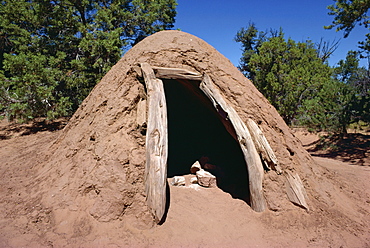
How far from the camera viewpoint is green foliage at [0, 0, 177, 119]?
7.95 metres

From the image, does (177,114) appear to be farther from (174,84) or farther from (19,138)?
(19,138)

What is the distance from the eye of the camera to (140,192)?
3.21m

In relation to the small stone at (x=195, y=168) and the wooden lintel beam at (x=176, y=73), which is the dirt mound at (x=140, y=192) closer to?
the wooden lintel beam at (x=176, y=73)

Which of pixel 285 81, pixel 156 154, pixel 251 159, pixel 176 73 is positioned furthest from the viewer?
pixel 285 81

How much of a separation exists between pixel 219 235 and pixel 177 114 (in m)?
4.04

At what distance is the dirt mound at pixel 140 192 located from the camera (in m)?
2.93

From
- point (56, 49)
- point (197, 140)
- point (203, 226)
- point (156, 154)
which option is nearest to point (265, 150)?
point (203, 226)

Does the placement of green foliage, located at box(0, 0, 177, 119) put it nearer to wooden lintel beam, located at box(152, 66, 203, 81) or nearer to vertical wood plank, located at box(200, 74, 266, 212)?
wooden lintel beam, located at box(152, 66, 203, 81)

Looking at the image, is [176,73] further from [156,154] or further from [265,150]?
[265,150]

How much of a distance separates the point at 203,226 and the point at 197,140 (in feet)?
10.8

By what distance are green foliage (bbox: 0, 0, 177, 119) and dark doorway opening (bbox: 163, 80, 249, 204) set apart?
5097 mm

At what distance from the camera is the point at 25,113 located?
27.2 ft

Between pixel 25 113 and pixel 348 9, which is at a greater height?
pixel 348 9

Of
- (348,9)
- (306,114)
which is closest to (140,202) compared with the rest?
(306,114)
